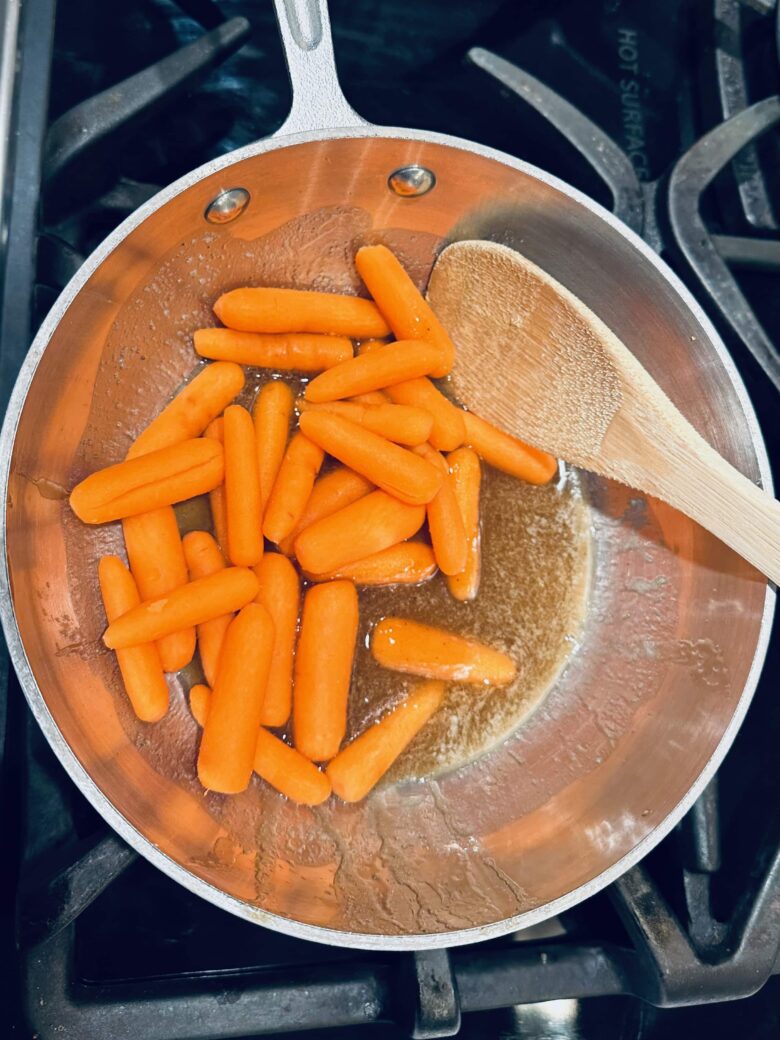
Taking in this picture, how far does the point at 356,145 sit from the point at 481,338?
0.89 feet

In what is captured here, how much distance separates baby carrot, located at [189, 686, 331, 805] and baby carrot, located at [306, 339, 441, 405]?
379 mm

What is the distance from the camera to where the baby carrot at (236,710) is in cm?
86

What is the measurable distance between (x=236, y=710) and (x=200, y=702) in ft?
0.27

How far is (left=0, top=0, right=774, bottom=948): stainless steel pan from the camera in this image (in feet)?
2.65

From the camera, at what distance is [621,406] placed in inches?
36.3

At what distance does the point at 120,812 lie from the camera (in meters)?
0.76

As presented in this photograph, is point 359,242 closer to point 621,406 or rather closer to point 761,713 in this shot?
point 621,406

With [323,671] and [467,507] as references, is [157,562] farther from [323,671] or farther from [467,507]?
[467,507]

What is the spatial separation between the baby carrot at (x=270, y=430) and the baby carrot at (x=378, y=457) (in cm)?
5

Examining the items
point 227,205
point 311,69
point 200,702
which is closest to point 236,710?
point 200,702

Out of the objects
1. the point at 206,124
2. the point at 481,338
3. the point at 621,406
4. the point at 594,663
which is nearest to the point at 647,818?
the point at 594,663

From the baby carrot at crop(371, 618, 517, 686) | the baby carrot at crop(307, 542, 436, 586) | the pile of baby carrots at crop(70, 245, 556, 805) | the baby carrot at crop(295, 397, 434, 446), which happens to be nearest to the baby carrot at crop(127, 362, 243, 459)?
the pile of baby carrots at crop(70, 245, 556, 805)

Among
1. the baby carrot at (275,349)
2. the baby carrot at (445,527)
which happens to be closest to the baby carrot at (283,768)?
the baby carrot at (445,527)

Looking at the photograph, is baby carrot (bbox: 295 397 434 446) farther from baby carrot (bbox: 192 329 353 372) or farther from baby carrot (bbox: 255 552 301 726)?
baby carrot (bbox: 255 552 301 726)
